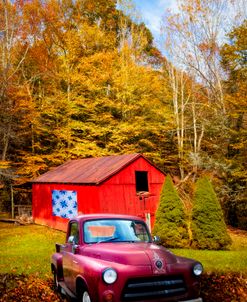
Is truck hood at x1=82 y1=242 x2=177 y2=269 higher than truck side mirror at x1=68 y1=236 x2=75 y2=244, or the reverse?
truck side mirror at x1=68 y1=236 x2=75 y2=244

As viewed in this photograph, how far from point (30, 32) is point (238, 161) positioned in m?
21.3

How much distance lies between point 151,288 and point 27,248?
44.5 ft

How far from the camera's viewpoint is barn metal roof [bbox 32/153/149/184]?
2242 cm

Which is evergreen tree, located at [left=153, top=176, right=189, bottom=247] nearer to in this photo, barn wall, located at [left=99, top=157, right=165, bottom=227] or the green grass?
barn wall, located at [left=99, top=157, right=165, bottom=227]

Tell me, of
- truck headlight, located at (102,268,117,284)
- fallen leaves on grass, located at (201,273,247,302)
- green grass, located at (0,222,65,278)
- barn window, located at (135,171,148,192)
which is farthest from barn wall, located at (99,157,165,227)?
truck headlight, located at (102,268,117,284)

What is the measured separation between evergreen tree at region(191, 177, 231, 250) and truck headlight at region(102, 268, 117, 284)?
13252 mm

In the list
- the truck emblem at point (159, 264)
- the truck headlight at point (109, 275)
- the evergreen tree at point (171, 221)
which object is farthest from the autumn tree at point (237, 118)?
the truck headlight at point (109, 275)

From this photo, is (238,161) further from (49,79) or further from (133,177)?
(49,79)

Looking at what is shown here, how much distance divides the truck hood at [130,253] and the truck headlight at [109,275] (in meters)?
0.29

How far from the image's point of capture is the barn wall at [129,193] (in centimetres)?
2194

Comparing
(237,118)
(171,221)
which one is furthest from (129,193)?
(237,118)

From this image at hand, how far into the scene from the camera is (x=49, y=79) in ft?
116

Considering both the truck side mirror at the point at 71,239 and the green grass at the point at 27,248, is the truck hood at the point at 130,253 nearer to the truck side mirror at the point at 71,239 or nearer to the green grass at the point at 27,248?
the truck side mirror at the point at 71,239

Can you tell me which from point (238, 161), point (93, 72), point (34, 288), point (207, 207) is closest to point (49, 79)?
point (93, 72)
